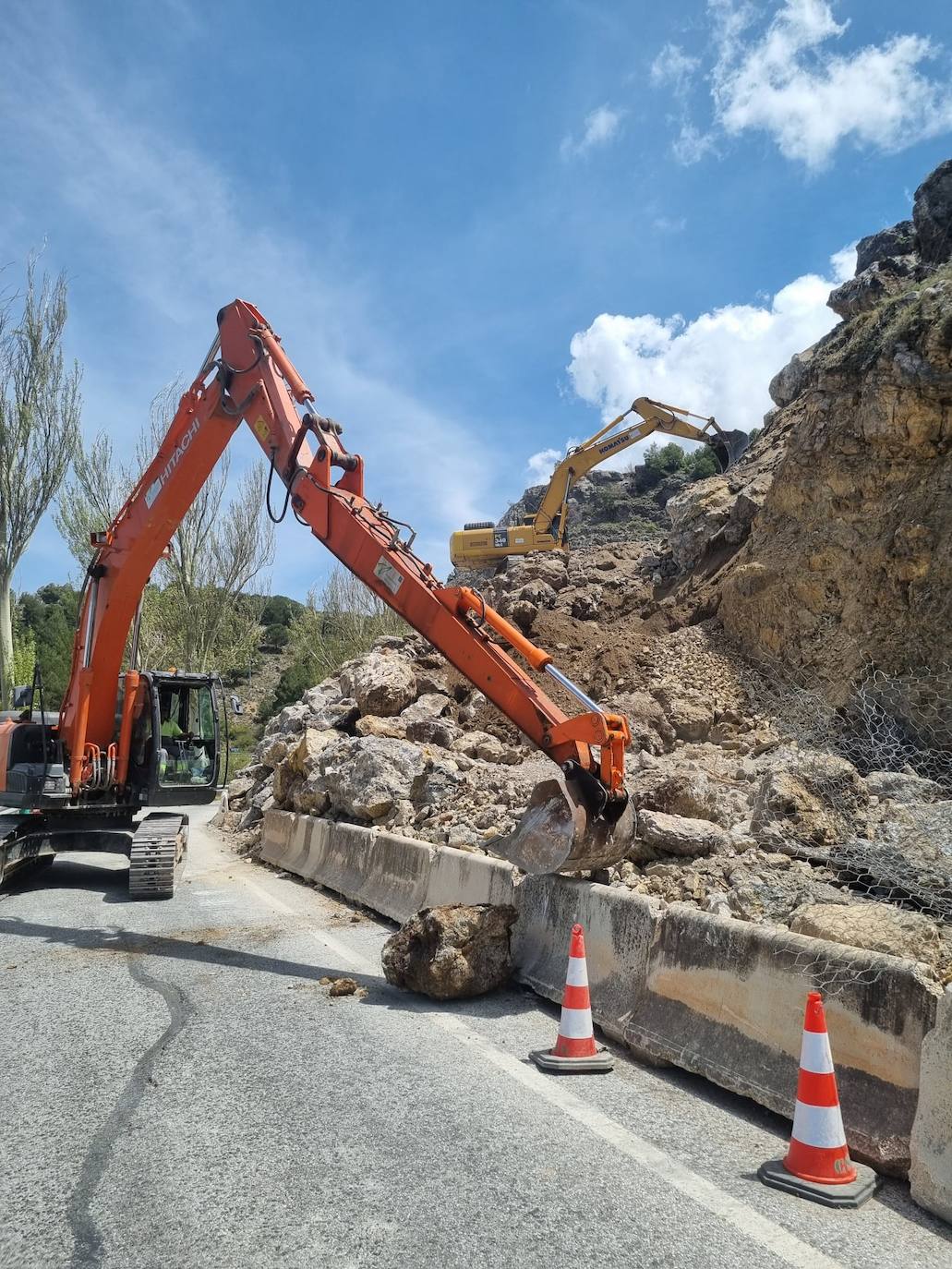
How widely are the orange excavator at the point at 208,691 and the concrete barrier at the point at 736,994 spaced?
581mm

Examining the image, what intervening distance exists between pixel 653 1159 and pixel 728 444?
68.7ft

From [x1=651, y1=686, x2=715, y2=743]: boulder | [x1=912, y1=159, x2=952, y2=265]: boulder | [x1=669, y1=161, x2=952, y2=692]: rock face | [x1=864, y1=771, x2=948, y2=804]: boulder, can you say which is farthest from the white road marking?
[x1=912, y1=159, x2=952, y2=265]: boulder

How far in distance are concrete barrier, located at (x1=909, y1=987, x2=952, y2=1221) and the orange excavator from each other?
2.90 meters

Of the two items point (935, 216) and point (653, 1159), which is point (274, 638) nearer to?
Answer: point (935, 216)

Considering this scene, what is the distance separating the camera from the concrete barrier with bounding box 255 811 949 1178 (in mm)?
3600

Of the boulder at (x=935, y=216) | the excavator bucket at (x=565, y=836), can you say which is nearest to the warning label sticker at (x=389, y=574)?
the excavator bucket at (x=565, y=836)

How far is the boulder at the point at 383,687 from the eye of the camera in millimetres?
14453

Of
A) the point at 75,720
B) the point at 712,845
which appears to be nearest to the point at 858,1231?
the point at 712,845

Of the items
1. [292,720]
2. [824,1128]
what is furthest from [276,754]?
[824,1128]

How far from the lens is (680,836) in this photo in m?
7.32

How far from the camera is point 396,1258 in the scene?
9.70 feet

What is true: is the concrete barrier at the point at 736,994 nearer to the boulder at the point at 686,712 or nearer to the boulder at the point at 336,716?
the boulder at the point at 686,712

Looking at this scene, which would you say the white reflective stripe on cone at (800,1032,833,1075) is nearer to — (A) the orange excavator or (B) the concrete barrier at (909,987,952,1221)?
(B) the concrete barrier at (909,987,952,1221)

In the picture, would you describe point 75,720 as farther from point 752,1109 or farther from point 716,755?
point 752,1109
